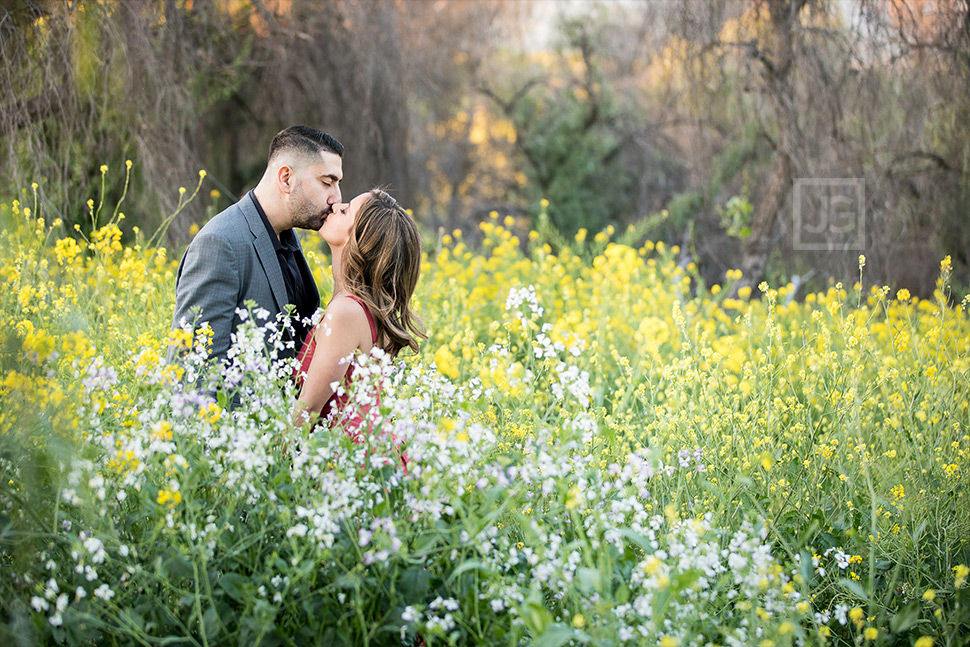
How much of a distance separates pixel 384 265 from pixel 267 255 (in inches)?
21.8

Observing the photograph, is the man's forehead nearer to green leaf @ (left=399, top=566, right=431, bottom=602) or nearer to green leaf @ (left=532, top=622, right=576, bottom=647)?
green leaf @ (left=399, top=566, right=431, bottom=602)

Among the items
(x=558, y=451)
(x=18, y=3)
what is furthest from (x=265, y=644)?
(x=18, y=3)

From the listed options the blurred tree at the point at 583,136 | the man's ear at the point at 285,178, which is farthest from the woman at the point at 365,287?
the blurred tree at the point at 583,136

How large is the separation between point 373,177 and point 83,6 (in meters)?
3.63

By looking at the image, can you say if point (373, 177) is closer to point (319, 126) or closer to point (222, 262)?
point (319, 126)

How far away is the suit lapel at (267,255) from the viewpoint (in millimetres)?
3150

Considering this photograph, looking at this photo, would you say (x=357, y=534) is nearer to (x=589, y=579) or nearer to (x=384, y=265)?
(x=589, y=579)

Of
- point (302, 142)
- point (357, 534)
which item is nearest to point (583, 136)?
point (302, 142)

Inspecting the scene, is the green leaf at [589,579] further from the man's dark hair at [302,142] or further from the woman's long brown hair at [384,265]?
the man's dark hair at [302,142]

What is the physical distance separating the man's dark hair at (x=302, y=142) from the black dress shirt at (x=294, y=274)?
24cm

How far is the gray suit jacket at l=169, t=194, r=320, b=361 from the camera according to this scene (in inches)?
117

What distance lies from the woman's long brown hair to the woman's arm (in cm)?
10

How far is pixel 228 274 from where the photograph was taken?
3023mm

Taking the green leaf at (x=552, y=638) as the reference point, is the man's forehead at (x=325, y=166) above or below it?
above
